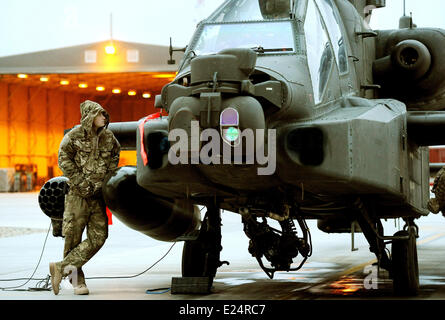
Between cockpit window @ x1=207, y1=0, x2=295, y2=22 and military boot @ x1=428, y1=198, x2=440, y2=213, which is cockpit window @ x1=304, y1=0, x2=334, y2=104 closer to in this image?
cockpit window @ x1=207, y1=0, x2=295, y2=22

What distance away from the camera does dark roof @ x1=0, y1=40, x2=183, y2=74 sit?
38188 millimetres

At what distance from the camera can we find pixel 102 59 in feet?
126

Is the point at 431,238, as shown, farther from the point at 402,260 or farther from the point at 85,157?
the point at 85,157

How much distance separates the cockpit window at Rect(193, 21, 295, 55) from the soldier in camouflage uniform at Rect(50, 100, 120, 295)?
1481 mm

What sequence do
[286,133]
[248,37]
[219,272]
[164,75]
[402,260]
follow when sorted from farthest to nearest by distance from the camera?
1. [164,75]
2. [219,272]
3. [402,260]
4. [248,37]
5. [286,133]

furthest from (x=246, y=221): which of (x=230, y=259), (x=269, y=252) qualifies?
(x=230, y=259)

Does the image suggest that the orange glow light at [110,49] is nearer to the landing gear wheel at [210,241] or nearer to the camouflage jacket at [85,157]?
the camouflage jacket at [85,157]

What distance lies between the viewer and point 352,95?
7668mm

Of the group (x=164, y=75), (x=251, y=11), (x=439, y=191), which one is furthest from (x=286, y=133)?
(x=164, y=75)

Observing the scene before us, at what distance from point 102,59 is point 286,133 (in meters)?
33.1

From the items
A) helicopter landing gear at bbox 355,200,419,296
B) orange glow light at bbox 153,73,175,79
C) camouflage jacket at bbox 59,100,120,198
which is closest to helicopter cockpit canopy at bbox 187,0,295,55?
camouflage jacket at bbox 59,100,120,198

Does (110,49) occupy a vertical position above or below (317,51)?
above

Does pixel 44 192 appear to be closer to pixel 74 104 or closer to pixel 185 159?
pixel 185 159

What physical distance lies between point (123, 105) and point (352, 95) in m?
47.1
